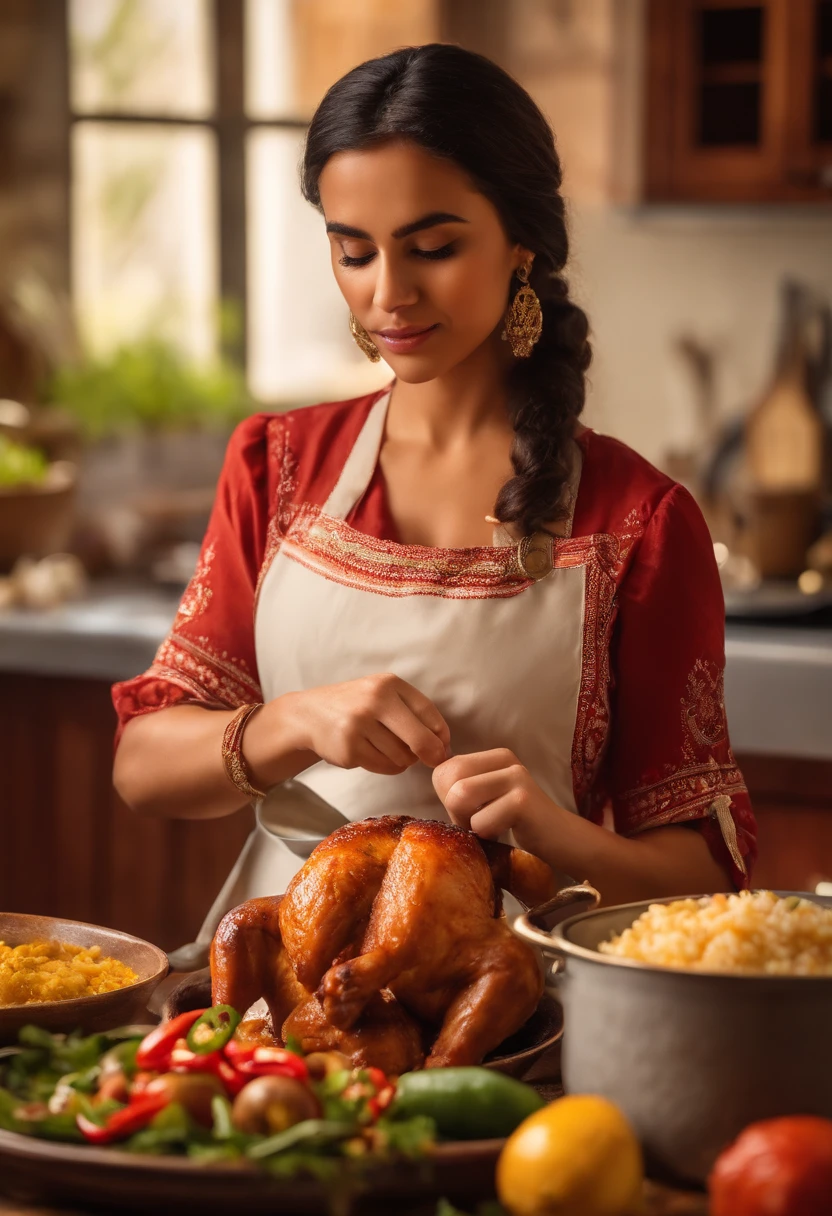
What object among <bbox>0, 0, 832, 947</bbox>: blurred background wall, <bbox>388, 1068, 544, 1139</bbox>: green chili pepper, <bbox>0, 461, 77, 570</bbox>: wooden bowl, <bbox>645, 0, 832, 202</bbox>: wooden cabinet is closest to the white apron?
<bbox>388, 1068, 544, 1139</bbox>: green chili pepper

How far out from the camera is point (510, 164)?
1.44m

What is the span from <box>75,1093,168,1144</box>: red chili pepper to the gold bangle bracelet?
0.56 metres

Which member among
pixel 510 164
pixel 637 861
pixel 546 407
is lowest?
pixel 637 861

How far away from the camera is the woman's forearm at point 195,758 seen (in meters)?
1.46

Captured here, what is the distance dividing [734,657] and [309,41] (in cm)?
207

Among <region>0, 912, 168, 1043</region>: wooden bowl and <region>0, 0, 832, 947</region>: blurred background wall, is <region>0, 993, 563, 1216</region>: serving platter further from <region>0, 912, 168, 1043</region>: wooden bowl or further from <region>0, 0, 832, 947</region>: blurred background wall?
<region>0, 0, 832, 947</region>: blurred background wall

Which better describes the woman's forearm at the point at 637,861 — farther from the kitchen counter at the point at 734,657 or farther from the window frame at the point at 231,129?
the window frame at the point at 231,129

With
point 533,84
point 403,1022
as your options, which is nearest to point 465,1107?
point 403,1022

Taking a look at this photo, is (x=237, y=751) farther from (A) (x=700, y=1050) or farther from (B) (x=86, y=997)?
(A) (x=700, y=1050)

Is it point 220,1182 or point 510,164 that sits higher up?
point 510,164

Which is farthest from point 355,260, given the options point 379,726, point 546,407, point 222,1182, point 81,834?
point 81,834

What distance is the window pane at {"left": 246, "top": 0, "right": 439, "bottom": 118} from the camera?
13.2ft

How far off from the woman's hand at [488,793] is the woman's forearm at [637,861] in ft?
0.26

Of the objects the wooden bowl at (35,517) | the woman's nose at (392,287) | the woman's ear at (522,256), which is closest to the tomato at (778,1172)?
the woman's nose at (392,287)
